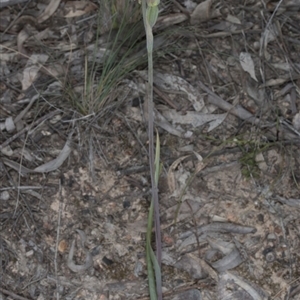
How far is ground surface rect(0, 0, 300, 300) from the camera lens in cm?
177

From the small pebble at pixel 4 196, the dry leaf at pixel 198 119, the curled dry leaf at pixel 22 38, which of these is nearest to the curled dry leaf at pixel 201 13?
the dry leaf at pixel 198 119

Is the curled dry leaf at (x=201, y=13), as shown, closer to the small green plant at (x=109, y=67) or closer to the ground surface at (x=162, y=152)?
the ground surface at (x=162, y=152)

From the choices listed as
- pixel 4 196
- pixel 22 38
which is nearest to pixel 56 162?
pixel 4 196

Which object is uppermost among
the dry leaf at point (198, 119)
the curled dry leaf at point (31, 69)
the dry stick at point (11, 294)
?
the curled dry leaf at point (31, 69)

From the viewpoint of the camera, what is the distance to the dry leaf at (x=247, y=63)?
1944 millimetres

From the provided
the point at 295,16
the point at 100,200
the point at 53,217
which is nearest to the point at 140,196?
the point at 100,200

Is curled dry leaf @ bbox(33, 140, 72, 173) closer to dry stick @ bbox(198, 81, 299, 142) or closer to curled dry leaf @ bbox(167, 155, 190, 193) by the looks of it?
curled dry leaf @ bbox(167, 155, 190, 193)

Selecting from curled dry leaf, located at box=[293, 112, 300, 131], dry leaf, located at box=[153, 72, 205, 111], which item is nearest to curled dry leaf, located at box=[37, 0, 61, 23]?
dry leaf, located at box=[153, 72, 205, 111]

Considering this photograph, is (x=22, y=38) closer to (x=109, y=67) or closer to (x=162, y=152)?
(x=109, y=67)

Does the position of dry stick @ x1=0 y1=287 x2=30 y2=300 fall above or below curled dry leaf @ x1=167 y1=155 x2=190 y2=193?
below

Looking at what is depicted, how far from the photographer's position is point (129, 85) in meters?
1.93

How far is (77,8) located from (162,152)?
63cm

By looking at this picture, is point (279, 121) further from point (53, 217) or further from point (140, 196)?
point (53, 217)

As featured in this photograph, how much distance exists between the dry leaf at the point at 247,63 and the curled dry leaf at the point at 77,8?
560 millimetres
